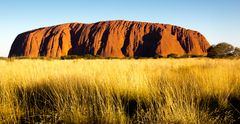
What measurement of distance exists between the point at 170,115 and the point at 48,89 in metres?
2.87

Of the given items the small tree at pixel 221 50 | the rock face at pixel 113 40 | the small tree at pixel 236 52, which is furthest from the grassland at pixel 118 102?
the rock face at pixel 113 40

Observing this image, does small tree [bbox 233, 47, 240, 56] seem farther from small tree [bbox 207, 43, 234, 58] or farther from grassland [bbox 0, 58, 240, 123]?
grassland [bbox 0, 58, 240, 123]

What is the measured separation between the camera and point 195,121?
121 inches

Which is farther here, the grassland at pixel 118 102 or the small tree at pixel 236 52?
the small tree at pixel 236 52

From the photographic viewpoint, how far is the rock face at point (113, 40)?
80.8 metres

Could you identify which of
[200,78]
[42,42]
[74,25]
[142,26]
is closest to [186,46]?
[142,26]

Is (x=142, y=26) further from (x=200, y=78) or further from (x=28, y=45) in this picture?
(x=200, y=78)

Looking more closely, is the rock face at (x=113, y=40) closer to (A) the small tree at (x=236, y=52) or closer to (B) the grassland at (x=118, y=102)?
(A) the small tree at (x=236, y=52)

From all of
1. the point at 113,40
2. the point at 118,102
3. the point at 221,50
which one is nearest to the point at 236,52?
the point at 221,50

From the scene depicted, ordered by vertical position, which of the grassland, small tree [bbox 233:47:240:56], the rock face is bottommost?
the grassland

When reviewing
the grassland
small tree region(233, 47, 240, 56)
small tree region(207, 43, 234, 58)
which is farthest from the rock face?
the grassland

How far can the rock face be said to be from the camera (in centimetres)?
8075

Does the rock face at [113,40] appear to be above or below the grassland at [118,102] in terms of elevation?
above

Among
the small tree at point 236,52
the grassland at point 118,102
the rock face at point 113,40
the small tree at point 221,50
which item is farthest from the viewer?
the rock face at point 113,40
